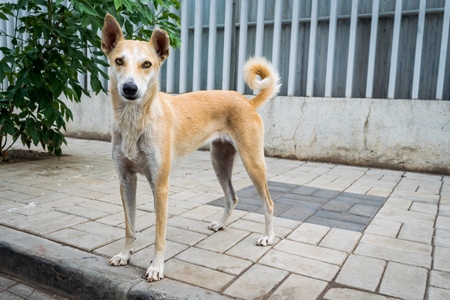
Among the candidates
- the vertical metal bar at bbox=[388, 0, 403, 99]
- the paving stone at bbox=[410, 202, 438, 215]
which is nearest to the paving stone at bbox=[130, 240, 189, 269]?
the paving stone at bbox=[410, 202, 438, 215]

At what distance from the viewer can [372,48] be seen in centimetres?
634

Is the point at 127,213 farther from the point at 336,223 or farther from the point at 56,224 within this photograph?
the point at 336,223

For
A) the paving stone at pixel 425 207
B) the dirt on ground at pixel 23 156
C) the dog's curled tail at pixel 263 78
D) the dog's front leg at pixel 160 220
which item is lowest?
the paving stone at pixel 425 207

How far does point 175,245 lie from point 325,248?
114 centimetres

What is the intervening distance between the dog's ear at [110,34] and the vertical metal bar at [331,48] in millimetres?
4765

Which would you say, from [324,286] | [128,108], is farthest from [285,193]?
[128,108]

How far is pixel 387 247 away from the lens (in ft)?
9.93

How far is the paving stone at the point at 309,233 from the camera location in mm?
3148

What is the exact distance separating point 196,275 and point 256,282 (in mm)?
382

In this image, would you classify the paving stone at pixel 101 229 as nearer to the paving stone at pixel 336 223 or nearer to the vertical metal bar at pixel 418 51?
the paving stone at pixel 336 223

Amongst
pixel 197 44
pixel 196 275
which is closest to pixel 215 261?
pixel 196 275

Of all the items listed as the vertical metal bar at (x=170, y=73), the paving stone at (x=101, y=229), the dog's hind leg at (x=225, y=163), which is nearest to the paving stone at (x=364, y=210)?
the dog's hind leg at (x=225, y=163)

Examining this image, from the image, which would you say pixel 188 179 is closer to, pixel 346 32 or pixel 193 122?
pixel 193 122

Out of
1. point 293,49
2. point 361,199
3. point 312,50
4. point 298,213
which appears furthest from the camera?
point 293,49
